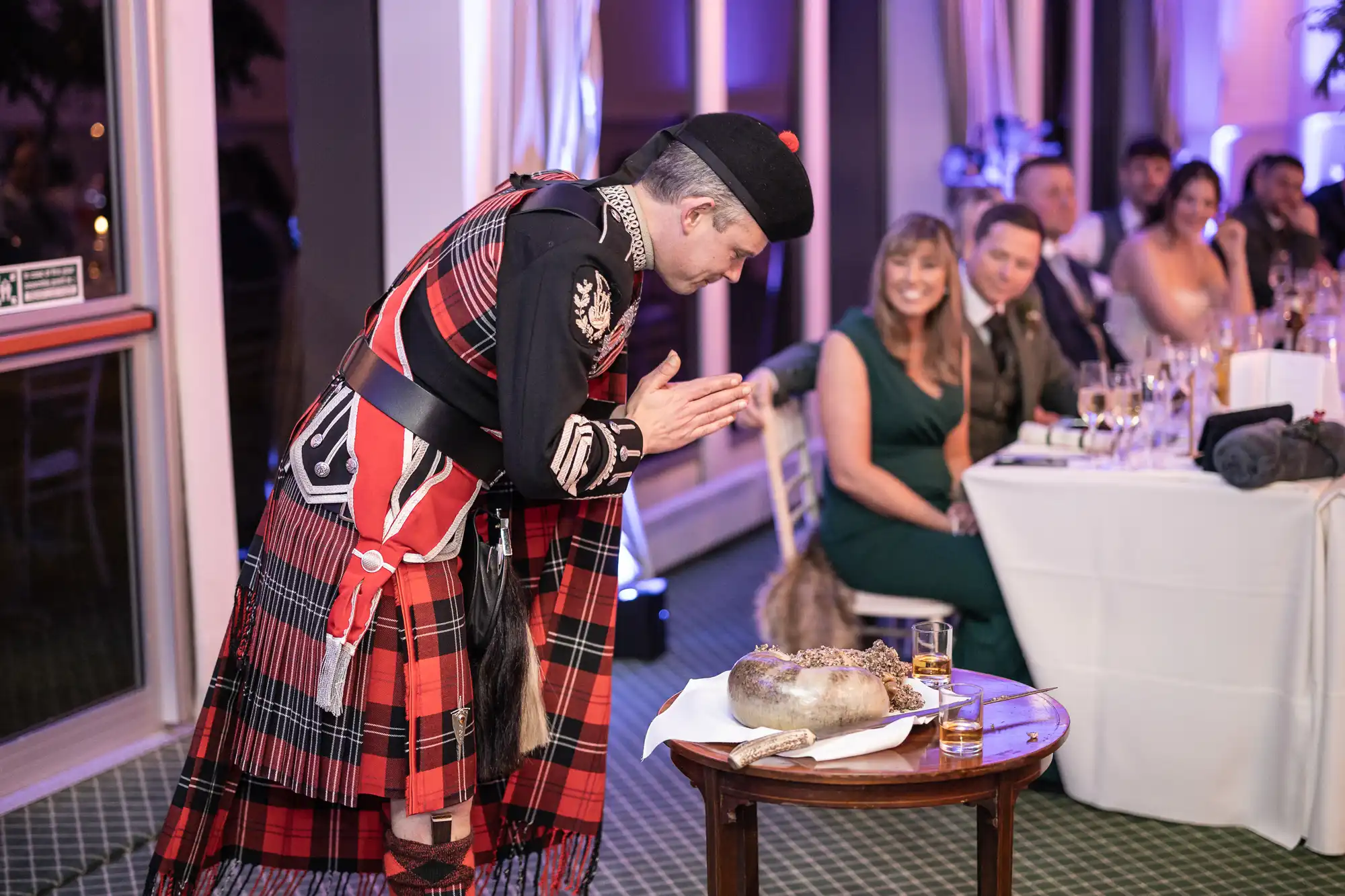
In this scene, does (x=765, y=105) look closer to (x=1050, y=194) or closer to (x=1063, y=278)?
(x=1050, y=194)

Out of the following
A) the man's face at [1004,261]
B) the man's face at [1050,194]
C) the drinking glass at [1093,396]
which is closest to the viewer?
the drinking glass at [1093,396]

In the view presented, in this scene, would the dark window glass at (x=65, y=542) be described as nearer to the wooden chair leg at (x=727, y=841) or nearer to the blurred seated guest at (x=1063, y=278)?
the wooden chair leg at (x=727, y=841)

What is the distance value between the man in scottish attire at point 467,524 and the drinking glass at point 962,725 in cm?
47

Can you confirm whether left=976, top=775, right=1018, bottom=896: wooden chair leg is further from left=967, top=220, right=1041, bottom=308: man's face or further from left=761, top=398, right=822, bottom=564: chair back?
left=967, top=220, right=1041, bottom=308: man's face

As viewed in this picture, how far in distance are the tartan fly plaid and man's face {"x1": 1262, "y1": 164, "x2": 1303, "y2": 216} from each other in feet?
16.3

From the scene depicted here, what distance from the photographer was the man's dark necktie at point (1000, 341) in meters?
3.83

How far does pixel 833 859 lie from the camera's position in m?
2.97

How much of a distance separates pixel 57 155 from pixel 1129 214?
445 cm

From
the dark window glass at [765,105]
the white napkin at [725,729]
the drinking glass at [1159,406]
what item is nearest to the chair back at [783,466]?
the drinking glass at [1159,406]

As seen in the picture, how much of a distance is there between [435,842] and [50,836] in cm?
139

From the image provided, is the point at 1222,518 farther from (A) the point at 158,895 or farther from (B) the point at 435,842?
(A) the point at 158,895

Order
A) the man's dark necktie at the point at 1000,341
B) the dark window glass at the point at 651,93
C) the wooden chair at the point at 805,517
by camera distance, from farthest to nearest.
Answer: the dark window glass at the point at 651,93 < the man's dark necktie at the point at 1000,341 < the wooden chair at the point at 805,517

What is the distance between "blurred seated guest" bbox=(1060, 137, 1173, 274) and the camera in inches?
242

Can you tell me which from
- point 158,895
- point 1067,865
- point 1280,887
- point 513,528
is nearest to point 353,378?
point 513,528
